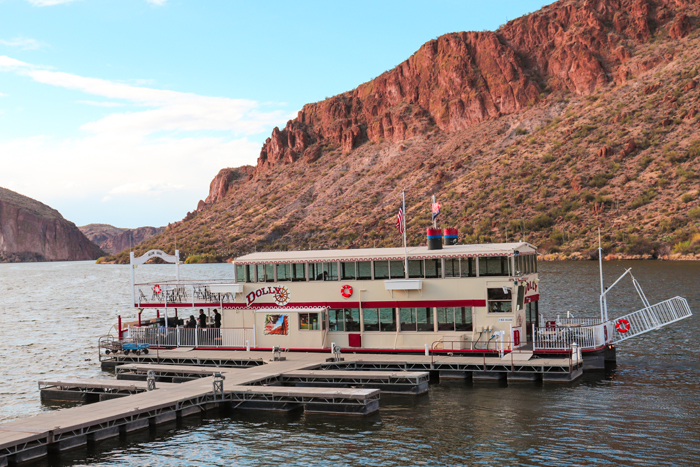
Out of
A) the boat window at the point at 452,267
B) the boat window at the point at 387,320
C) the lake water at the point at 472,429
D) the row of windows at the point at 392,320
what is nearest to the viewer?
the lake water at the point at 472,429

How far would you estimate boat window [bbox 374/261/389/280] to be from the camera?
116 ft

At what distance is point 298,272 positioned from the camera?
37031mm

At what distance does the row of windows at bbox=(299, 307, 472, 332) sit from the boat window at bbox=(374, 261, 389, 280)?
1.73m

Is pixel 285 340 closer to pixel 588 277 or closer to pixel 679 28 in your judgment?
pixel 588 277

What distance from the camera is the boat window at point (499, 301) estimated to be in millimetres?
32875

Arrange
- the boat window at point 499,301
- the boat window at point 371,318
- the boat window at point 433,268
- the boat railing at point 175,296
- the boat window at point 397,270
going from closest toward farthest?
1. the boat window at point 499,301
2. the boat window at point 433,268
3. the boat window at point 397,270
4. the boat window at point 371,318
5. the boat railing at point 175,296

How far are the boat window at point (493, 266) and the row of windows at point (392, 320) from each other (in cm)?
208

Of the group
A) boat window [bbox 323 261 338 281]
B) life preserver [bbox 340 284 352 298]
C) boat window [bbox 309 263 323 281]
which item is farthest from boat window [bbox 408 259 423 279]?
boat window [bbox 309 263 323 281]

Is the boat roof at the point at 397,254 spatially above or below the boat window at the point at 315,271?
above

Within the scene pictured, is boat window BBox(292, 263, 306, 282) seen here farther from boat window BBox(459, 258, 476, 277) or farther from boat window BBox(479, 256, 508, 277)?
boat window BBox(479, 256, 508, 277)

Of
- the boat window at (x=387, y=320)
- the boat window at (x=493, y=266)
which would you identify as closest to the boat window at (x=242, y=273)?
the boat window at (x=387, y=320)

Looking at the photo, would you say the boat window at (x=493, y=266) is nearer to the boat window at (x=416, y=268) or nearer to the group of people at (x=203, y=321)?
the boat window at (x=416, y=268)

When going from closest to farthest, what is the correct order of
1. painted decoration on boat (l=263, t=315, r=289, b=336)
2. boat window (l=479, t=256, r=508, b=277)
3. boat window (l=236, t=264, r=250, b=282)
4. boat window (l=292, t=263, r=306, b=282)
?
boat window (l=479, t=256, r=508, b=277)
boat window (l=292, t=263, r=306, b=282)
painted decoration on boat (l=263, t=315, r=289, b=336)
boat window (l=236, t=264, r=250, b=282)

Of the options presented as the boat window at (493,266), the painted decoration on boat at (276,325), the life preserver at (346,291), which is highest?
the boat window at (493,266)
